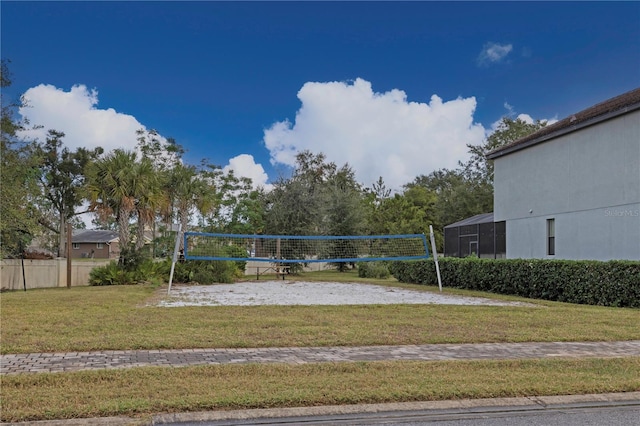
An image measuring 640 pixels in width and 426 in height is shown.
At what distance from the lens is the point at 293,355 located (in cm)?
615

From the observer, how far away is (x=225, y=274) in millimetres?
20812

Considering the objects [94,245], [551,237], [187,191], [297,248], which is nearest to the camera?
[551,237]

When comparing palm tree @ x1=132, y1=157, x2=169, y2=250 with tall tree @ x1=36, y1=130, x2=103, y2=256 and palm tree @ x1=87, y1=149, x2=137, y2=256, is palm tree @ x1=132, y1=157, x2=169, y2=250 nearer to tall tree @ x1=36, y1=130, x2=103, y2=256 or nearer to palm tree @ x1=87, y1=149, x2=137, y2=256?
palm tree @ x1=87, y1=149, x2=137, y2=256

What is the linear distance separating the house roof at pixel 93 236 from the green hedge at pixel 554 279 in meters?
49.6

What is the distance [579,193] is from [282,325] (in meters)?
13.6

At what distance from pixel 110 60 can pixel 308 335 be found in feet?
43.8

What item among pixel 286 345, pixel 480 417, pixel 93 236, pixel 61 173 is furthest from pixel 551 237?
pixel 93 236

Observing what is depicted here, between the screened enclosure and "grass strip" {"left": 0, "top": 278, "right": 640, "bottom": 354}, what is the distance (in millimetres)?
12435

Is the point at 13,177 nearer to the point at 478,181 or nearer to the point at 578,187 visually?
the point at 578,187

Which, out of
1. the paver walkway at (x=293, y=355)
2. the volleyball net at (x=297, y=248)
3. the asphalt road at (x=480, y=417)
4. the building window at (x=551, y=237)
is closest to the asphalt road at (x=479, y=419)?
the asphalt road at (x=480, y=417)

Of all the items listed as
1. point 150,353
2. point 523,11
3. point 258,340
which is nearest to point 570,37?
point 523,11

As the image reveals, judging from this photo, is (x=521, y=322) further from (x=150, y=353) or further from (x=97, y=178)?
(x=97, y=178)

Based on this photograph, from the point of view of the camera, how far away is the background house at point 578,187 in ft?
51.5

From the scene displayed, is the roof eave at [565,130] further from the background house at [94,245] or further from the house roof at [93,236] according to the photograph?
the background house at [94,245]
